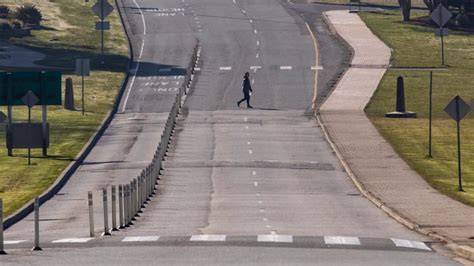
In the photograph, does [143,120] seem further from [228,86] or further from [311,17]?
[311,17]

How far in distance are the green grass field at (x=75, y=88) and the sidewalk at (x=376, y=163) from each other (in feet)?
31.9

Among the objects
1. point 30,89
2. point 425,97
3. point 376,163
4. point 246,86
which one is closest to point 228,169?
point 376,163

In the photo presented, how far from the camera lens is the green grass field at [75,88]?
46.5 m

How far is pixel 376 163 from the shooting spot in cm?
4997

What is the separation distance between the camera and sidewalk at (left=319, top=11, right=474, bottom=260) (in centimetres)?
3294

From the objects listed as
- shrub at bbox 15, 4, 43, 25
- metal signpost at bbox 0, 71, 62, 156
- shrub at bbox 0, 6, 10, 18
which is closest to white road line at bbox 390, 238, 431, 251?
metal signpost at bbox 0, 71, 62, 156

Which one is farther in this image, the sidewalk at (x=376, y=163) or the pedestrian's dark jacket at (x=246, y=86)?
the pedestrian's dark jacket at (x=246, y=86)

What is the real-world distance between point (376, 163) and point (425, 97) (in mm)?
20261

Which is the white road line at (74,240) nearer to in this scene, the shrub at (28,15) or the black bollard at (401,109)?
the black bollard at (401,109)

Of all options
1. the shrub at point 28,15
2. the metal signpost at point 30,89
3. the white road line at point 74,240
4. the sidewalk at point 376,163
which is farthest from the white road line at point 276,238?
the shrub at point 28,15

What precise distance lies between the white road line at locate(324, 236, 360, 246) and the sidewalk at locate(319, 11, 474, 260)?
1.83m

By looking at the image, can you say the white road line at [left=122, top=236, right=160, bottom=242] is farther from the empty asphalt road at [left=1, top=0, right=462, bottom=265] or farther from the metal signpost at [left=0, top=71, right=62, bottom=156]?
the metal signpost at [left=0, top=71, right=62, bottom=156]

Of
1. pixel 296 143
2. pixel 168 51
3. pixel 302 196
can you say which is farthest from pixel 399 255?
pixel 168 51

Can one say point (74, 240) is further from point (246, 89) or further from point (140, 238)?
point (246, 89)
